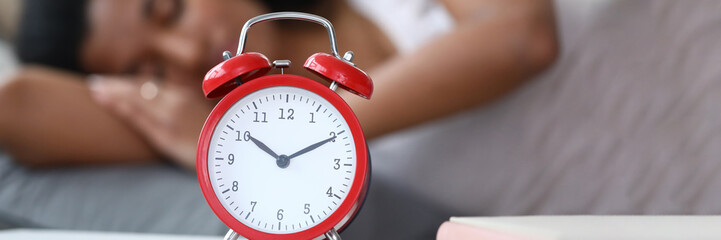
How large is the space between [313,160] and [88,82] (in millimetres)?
792

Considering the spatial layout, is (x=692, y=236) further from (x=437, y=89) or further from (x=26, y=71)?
(x=26, y=71)

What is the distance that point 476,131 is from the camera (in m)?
0.98

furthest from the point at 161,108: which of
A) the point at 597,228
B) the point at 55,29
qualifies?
the point at 597,228

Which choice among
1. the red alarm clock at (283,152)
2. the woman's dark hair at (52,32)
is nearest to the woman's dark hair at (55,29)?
the woman's dark hair at (52,32)

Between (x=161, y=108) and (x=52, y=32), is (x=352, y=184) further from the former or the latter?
(x=52, y=32)

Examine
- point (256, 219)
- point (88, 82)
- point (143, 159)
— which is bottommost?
point (143, 159)

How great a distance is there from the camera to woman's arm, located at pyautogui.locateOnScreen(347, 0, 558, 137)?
93 centimetres

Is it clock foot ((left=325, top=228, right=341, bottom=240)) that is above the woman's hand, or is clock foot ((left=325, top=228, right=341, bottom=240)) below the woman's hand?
above

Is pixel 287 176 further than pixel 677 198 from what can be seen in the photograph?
No

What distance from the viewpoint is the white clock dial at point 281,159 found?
473 millimetres

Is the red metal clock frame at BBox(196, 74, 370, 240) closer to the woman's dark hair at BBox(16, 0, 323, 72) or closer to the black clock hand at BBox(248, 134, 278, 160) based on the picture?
the black clock hand at BBox(248, 134, 278, 160)

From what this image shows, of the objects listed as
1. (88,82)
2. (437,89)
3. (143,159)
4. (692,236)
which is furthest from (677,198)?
(88,82)

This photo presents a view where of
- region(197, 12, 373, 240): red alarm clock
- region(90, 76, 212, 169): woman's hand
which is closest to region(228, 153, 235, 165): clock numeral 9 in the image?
region(197, 12, 373, 240): red alarm clock

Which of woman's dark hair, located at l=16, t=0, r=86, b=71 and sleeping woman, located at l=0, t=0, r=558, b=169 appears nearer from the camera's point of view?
sleeping woman, located at l=0, t=0, r=558, b=169
